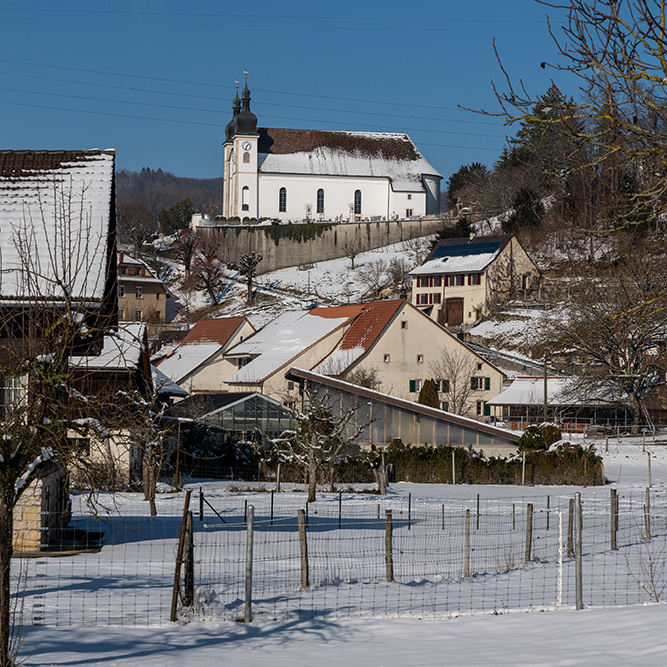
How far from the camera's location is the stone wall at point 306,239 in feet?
373

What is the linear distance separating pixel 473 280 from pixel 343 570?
68.0 m

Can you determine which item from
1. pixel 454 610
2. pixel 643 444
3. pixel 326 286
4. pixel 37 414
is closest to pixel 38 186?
pixel 37 414

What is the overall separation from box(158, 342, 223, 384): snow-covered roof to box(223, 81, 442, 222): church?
166ft

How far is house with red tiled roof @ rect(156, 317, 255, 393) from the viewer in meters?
65.4

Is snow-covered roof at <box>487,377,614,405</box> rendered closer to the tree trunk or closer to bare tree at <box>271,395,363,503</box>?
bare tree at <box>271,395,363,503</box>

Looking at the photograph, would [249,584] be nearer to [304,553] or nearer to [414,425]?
[304,553]

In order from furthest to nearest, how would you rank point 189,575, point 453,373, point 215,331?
point 215,331, point 453,373, point 189,575

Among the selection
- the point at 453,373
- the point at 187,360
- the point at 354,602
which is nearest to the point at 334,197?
the point at 187,360

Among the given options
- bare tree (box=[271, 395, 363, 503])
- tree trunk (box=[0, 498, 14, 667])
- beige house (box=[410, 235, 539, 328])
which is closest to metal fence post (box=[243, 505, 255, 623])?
tree trunk (box=[0, 498, 14, 667])

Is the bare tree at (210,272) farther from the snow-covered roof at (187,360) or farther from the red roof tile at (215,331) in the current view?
the snow-covered roof at (187,360)

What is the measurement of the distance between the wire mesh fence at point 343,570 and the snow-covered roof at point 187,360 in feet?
137

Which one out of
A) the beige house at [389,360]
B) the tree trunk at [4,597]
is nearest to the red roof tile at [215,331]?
the beige house at [389,360]

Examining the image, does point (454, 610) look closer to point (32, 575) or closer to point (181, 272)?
point (32, 575)

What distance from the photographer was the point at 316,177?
122 m
